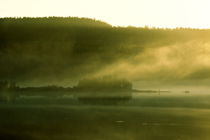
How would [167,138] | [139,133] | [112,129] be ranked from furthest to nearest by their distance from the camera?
1. [112,129]
2. [139,133]
3. [167,138]

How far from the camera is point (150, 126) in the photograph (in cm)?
13100

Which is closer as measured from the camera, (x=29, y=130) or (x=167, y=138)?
(x=167, y=138)

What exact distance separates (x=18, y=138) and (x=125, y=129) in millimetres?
23531

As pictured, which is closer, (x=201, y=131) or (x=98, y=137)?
(x=98, y=137)

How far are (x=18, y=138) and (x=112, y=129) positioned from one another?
20963 millimetres

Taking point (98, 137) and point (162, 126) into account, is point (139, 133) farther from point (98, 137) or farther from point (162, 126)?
point (162, 126)

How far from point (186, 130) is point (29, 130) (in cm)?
2903

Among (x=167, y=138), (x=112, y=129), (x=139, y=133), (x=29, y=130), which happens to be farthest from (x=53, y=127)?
(x=167, y=138)

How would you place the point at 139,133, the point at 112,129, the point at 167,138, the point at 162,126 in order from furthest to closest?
the point at 162,126 → the point at 112,129 → the point at 139,133 → the point at 167,138

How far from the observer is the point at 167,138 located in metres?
101

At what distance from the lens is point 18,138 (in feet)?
348

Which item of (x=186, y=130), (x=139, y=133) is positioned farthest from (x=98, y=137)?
(x=186, y=130)

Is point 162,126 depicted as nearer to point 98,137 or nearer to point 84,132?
point 84,132

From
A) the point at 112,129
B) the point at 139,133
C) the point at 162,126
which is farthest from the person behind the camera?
the point at 162,126
